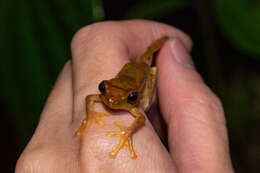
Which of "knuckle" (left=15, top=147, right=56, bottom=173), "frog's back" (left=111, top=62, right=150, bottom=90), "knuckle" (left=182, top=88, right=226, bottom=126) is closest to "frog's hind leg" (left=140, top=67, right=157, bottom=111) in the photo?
"frog's back" (left=111, top=62, right=150, bottom=90)

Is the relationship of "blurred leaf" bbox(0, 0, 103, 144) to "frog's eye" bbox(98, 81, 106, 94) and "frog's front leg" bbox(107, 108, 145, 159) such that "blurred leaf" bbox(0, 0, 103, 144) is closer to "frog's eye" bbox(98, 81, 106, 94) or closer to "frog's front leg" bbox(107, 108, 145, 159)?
"frog's eye" bbox(98, 81, 106, 94)

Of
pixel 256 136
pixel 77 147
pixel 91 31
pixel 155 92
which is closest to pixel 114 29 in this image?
pixel 91 31

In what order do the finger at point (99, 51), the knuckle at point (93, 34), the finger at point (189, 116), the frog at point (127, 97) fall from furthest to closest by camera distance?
the knuckle at point (93, 34) < the finger at point (99, 51) < the finger at point (189, 116) < the frog at point (127, 97)

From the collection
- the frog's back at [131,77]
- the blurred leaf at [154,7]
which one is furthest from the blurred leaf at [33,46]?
the blurred leaf at [154,7]

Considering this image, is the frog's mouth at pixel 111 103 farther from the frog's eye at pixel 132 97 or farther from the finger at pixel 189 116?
the finger at pixel 189 116

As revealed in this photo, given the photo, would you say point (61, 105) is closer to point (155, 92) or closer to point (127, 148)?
point (127, 148)

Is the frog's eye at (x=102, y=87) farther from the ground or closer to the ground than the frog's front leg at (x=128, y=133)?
farther from the ground

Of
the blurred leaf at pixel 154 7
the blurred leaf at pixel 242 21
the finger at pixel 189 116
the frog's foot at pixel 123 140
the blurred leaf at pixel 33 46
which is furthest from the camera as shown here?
the blurred leaf at pixel 154 7

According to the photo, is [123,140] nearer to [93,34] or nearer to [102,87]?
[102,87]
